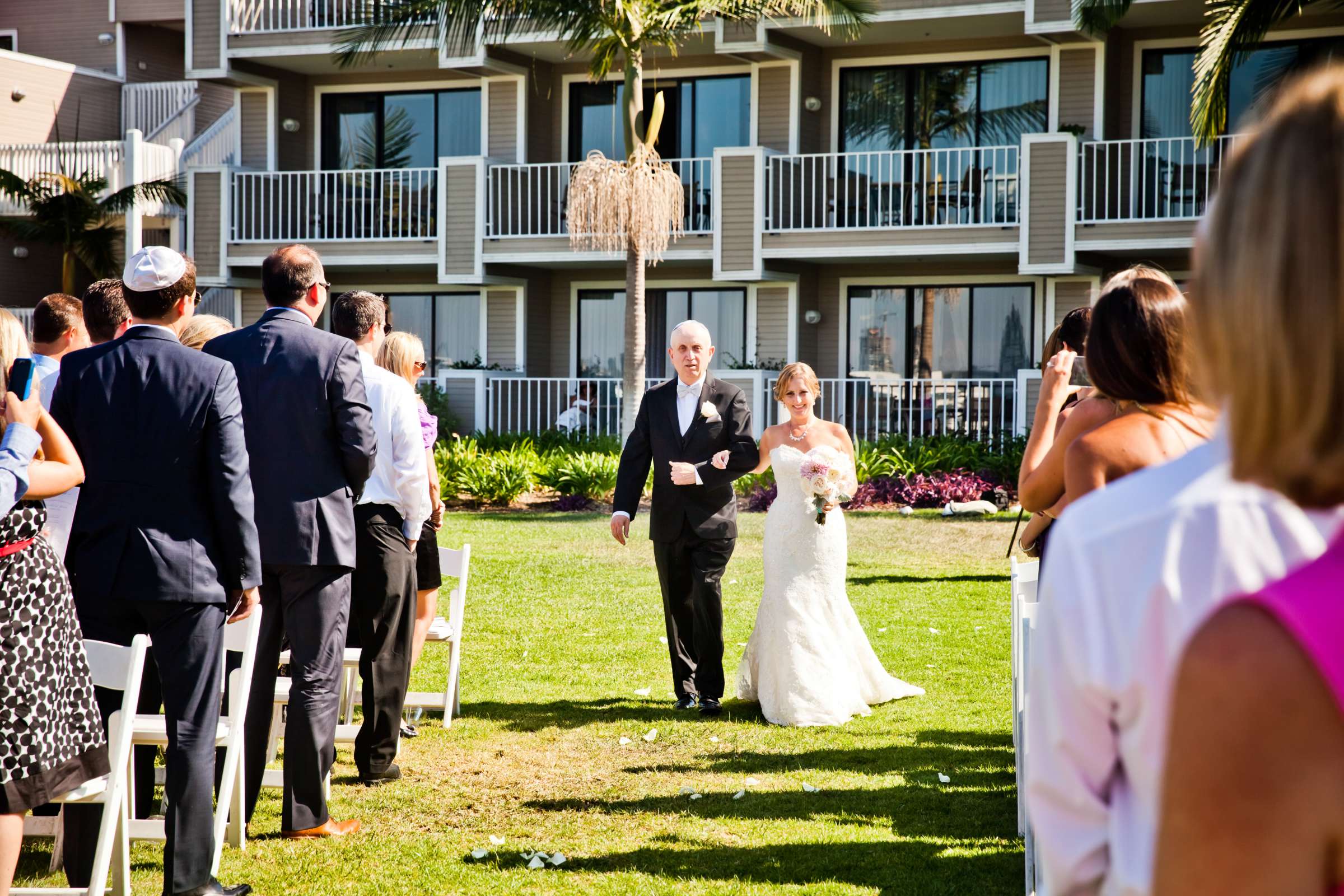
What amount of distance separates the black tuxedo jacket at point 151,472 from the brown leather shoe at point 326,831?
140cm

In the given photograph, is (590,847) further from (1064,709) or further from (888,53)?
(888,53)

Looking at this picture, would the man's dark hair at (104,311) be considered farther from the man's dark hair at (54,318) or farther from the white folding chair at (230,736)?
the white folding chair at (230,736)

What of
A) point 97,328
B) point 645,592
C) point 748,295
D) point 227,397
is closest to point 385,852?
point 227,397

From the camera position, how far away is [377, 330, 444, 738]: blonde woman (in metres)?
7.32

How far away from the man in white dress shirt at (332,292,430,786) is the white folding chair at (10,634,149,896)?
1.78 m

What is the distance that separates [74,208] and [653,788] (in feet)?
80.8

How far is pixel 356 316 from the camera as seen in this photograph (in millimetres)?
6547

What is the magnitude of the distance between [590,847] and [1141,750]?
4.69 meters

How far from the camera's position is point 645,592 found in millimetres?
13281

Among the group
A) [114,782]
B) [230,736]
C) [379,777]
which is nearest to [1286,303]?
[114,782]

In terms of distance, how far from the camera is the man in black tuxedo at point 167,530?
4.74m

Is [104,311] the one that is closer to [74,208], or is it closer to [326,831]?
[326,831]

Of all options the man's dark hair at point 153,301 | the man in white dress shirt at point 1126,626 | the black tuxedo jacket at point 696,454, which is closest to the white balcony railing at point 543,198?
the black tuxedo jacket at point 696,454

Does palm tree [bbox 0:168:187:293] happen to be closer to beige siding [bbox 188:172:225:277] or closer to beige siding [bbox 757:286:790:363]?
beige siding [bbox 188:172:225:277]
